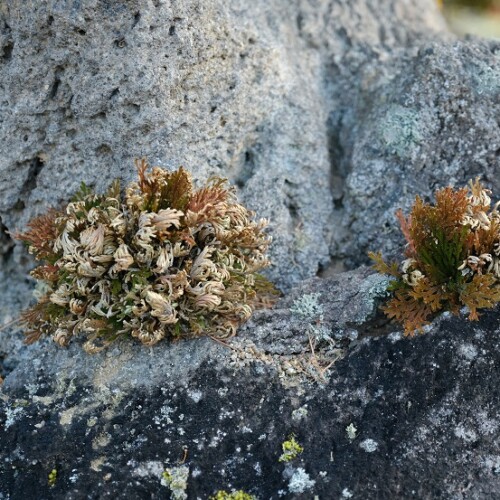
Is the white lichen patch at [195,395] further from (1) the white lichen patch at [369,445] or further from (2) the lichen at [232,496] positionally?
(1) the white lichen patch at [369,445]

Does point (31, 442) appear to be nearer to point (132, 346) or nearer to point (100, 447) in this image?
point (100, 447)

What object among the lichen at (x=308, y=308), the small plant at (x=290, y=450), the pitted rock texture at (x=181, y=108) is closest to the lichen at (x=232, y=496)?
the small plant at (x=290, y=450)

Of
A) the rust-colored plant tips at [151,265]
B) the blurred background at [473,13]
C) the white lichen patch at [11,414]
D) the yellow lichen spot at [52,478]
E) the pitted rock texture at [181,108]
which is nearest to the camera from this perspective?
the yellow lichen spot at [52,478]

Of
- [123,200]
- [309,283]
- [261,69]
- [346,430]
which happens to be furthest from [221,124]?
[346,430]

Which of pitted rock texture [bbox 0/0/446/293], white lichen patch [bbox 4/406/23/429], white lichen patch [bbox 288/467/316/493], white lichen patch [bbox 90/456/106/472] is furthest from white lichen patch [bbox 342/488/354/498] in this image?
white lichen patch [bbox 4/406/23/429]

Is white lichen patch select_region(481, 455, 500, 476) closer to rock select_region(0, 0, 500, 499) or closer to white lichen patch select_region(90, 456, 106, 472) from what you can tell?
rock select_region(0, 0, 500, 499)
